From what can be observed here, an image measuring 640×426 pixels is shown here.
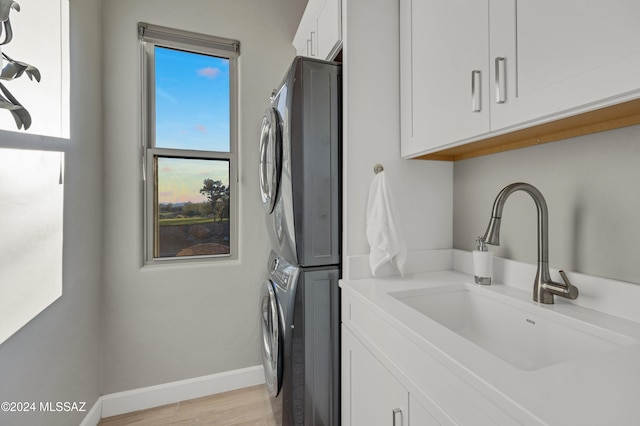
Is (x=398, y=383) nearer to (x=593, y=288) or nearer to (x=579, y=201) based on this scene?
(x=593, y=288)

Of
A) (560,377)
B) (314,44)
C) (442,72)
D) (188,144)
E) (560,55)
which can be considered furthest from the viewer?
(188,144)

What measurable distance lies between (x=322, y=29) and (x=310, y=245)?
3.90 ft

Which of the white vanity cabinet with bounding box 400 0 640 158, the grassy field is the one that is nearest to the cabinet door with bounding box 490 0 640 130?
the white vanity cabinet with bounding box 400 0 640 158

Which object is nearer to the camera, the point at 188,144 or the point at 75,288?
the point at 75,288

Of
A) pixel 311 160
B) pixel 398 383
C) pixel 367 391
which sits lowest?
pixel 367 391

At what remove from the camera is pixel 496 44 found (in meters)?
0.90

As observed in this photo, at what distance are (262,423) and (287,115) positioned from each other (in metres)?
1.76

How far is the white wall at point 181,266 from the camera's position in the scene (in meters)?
1.77

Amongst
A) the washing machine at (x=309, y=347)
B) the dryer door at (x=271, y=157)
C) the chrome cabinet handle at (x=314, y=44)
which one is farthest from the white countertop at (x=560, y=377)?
the chrome cabinet handle at (x=314, y=44)

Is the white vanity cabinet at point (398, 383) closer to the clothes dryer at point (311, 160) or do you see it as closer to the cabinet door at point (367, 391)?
the cabinet door at point (367, 391)

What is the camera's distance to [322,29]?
1.55 meters

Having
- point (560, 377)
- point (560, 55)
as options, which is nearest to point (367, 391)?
point (560, 377)

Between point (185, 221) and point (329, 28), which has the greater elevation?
point (329, 28)

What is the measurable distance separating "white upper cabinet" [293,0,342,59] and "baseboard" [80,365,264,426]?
6.95 ft
